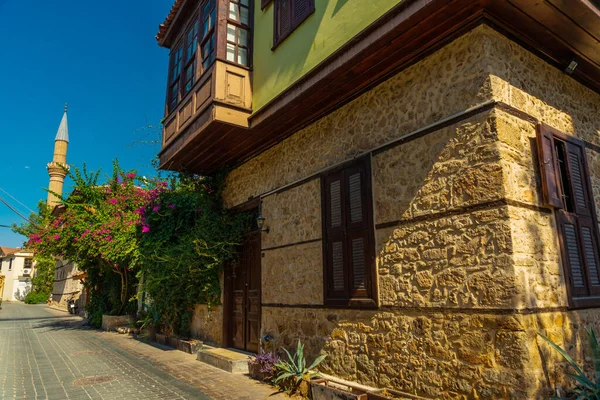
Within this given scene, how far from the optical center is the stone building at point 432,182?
12.8 feet

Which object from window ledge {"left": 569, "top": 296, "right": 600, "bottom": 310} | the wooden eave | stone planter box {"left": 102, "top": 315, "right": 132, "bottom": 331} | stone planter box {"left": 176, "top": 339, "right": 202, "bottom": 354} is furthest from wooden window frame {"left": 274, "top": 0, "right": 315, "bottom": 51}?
stone planter box {"left": 102, "top": 315, "right": 132, "bottom": 331}

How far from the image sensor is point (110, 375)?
6922 mm

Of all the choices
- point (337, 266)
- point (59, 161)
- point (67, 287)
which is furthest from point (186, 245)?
point (59, 161)

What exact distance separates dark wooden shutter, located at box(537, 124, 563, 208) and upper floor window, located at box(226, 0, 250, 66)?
5.07 meters

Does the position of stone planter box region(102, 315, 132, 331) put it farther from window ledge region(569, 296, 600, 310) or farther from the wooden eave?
window ledge region(569, 296, 600, 310)

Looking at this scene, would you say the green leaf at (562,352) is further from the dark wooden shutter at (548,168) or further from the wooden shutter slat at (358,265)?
the wooden shutter slat at (358,265)

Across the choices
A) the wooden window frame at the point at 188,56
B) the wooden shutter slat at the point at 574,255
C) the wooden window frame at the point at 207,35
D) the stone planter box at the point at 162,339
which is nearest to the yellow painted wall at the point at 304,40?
the wooden window frame at the point at 207,35

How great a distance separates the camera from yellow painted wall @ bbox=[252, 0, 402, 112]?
16.8ft

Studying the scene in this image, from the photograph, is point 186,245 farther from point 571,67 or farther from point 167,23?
point 571,67

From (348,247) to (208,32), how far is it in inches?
198

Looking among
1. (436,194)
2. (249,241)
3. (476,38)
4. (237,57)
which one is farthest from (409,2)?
(249,241)

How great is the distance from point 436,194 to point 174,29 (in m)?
7.89

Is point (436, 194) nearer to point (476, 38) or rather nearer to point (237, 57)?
point (476, 38)

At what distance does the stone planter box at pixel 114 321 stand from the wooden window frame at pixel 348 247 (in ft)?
34.6
